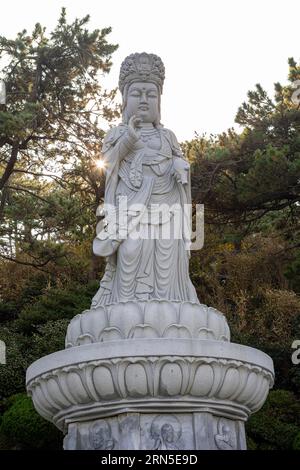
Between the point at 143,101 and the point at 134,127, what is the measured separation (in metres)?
0.31

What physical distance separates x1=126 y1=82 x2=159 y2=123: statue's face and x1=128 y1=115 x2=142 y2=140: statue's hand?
3.6 inches

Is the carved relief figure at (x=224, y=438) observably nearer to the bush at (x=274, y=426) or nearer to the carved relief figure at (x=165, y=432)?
the carved relief figure at (x=165, y=432)

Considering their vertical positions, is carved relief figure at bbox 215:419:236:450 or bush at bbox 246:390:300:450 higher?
bush at bbox 246:390:300:450

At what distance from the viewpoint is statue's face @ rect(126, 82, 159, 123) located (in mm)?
7492

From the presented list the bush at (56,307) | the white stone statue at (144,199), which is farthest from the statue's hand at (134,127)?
the bush at (56,307)

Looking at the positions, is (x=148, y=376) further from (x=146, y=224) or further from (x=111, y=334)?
(x=146, y=224)

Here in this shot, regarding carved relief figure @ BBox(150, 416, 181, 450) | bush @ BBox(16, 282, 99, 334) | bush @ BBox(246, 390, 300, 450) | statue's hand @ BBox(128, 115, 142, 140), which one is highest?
bush @ BBox(16, 282, 99, 334)

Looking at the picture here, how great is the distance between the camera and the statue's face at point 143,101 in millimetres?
7492

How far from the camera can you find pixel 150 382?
5.57m

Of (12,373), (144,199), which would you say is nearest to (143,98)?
(144,199)

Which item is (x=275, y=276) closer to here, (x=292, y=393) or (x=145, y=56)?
(x=292, y=393)

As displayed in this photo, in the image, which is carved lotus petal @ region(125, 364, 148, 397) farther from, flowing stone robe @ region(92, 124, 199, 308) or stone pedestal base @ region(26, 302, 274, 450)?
flowing stone robe @ region(92, 124, 199, 308)

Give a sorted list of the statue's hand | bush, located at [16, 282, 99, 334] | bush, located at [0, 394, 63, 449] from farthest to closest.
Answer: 1. bush, located at [16, 282, 99, 334]
2. bush, located at [0, 394, 63, 449]
3. the statue's hand

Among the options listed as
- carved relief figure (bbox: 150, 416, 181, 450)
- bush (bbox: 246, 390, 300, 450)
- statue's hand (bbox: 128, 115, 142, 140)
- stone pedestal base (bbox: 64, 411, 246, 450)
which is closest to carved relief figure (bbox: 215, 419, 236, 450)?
stone pedestal base (bbox: 64, 411, 246, 450)
